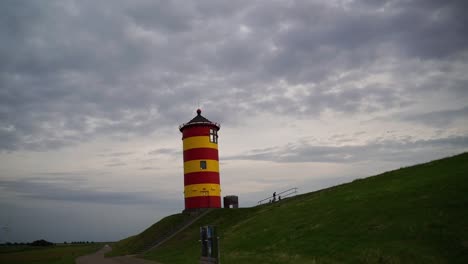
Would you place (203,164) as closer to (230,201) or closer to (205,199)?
(205,199)

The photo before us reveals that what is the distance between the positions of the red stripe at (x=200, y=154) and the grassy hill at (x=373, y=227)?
13.5 m

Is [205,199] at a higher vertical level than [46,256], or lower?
higher

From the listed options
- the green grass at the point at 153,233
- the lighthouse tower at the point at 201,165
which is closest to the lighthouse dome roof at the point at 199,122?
the lighthouse tower at the point at 201,165

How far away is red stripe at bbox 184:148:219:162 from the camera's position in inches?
1785

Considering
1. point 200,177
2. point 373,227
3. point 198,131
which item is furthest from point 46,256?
point 373,227

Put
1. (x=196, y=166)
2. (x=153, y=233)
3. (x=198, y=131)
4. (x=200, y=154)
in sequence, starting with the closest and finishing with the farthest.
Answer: (x=153, y=233) → (x=196, y=166) → (x=200, y=154) → (x=198, y=131)

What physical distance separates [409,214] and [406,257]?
460 cm

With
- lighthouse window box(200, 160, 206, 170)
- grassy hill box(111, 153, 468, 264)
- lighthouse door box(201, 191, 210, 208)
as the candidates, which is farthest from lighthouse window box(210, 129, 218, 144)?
grassy hill box(111, 153, 468, 264)

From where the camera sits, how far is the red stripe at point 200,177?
4481 centimetres

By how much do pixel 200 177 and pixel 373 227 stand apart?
2747cm

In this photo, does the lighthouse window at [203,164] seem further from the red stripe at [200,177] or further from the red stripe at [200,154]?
the red stripe at [200,177]

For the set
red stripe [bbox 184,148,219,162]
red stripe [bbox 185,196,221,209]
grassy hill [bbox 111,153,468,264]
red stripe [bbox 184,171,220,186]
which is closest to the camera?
grassy hill [bbox 111,153,468,264]

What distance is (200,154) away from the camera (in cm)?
4534

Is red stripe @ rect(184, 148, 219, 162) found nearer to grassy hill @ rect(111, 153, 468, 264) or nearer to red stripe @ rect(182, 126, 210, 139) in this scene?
red stripe @ rect(182, 126, 210, 139)
